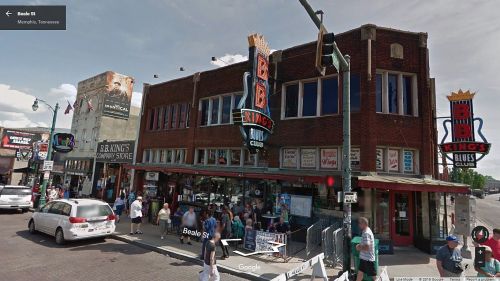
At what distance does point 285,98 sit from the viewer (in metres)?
15.9

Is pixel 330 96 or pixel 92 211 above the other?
pixel 330 96

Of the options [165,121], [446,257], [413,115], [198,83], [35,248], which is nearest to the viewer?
[446,257]

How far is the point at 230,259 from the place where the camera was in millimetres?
10219

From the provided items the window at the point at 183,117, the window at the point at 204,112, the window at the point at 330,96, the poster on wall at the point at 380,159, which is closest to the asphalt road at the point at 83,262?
the poster on wall at the point at 380,159

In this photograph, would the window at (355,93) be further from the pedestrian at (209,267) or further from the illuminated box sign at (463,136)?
the pedestrian at (209,267)

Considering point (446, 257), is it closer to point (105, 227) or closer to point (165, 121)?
point (105, 227)

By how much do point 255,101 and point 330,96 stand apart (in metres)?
3.69

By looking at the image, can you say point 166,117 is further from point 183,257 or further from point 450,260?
point 450,260

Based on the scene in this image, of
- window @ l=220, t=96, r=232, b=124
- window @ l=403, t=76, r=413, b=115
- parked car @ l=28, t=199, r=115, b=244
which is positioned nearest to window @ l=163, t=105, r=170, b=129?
window @ l=220, t=96, r=232, b=124

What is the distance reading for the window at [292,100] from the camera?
15.4 metres

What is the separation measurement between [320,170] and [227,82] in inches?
320

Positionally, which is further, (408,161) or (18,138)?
(18,138)

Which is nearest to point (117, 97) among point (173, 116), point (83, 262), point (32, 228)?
point (173, 116)

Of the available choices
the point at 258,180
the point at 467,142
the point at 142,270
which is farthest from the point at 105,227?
the point at 467,142
